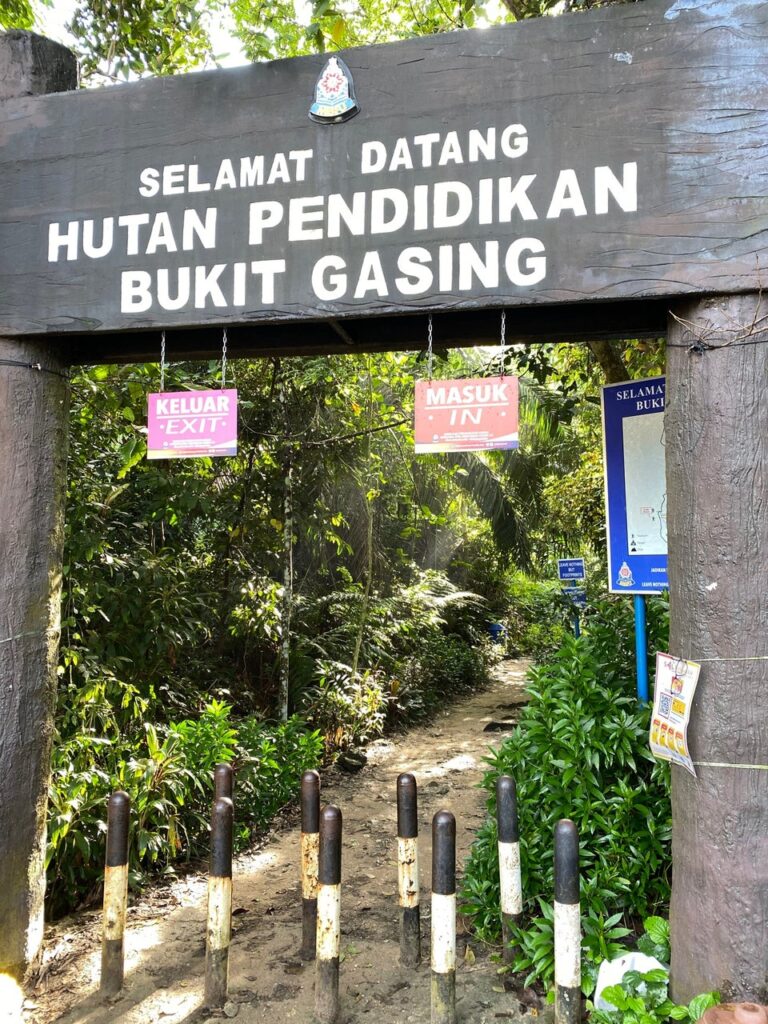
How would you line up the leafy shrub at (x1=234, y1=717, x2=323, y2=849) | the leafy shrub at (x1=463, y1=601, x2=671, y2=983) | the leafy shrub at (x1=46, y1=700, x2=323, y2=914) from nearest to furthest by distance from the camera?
the leafy shrub at (x1=463, y1=601, x2=671, y2=983), the leafy shrub at (x1=46, y1=700, x2=323, y2=914), the leafy shrub at (x1=234, y1=717, x2=323, y2=849)

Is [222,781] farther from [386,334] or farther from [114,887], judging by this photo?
[386,334]

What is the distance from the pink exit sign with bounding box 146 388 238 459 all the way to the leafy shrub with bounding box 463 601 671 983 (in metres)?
2.13

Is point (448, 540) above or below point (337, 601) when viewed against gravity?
above

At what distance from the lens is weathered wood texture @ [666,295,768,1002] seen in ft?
9.29

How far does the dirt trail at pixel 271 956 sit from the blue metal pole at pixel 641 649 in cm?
152

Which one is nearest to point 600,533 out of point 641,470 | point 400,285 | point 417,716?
point 417,716

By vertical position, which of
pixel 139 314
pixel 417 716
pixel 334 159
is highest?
pixel 334 159

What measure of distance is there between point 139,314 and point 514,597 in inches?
686

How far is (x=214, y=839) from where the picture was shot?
343cm

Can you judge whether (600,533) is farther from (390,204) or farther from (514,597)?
(514,597)

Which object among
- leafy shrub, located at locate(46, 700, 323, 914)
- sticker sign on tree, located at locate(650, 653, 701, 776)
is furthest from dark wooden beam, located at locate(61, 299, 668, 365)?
leafy shrub, located at locate(46, 700, 323, 914)

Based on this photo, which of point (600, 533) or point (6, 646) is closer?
point (6, 646)

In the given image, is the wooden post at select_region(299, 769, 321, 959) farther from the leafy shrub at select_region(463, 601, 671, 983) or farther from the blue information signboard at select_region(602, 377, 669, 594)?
the blue information signboard at select_region(602, 377, 669, 594)

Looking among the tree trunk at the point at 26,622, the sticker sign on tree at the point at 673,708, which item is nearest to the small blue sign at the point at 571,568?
the sticker sign on tree at the point at 673,708
